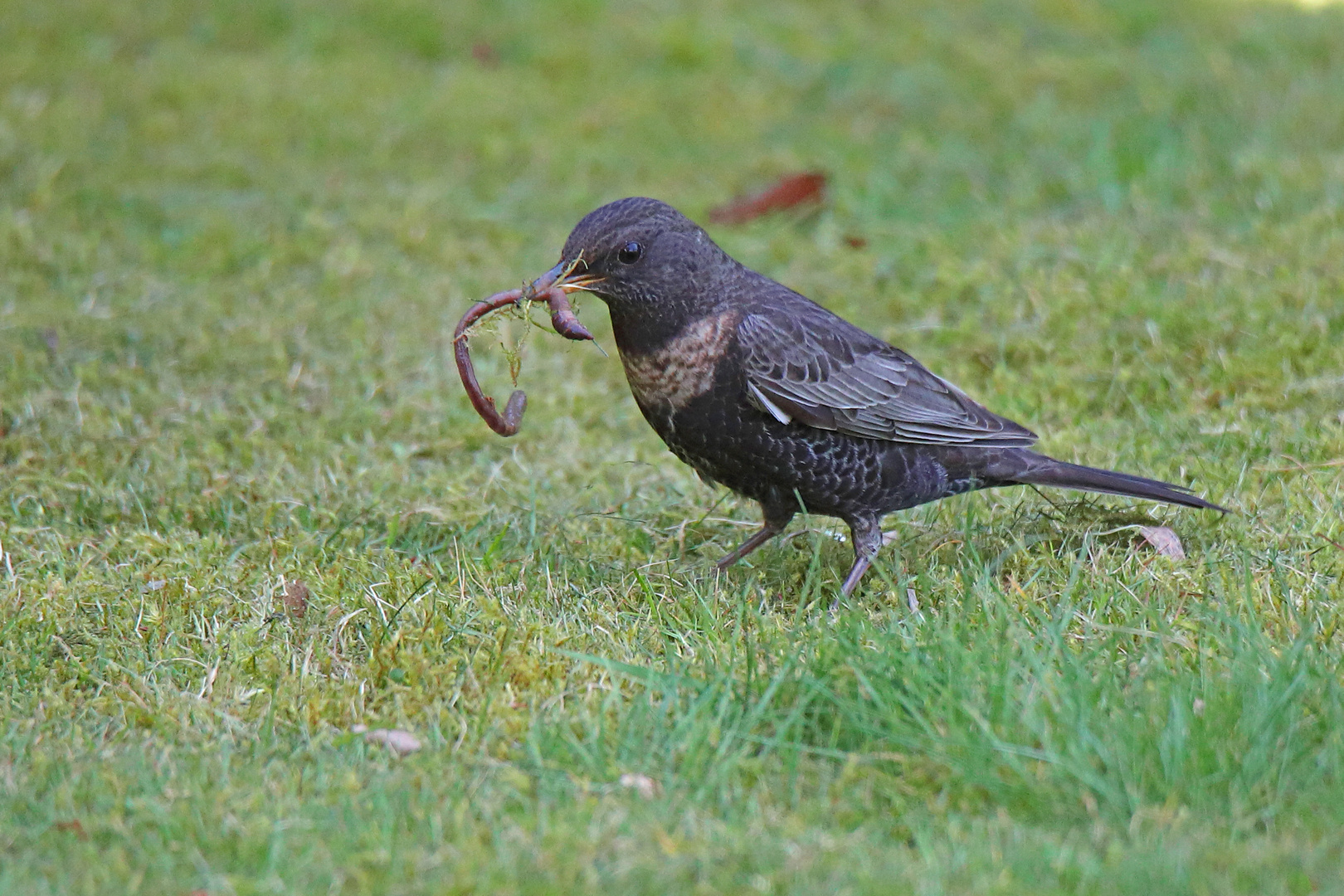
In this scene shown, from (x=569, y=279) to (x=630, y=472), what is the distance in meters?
1.17

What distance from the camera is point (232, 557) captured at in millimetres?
4062

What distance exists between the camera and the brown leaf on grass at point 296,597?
3748 mm

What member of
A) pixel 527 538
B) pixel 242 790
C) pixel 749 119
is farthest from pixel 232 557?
pixel 749 119

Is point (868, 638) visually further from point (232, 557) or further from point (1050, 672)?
point (232, 557)

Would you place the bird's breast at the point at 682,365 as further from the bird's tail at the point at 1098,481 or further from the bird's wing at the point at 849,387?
the bird's tail at the point at 1098,481

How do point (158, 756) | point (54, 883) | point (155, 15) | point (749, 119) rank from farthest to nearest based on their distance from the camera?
point (155, 15)
point (749, 119)
point (158, 756)
point (54, 883)

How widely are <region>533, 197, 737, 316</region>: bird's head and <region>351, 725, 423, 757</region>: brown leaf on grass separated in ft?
4.22

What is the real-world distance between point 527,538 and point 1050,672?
179 cm

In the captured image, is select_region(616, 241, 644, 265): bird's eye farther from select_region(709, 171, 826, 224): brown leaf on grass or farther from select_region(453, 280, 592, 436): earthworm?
select_region(709, 171, 826, 224): brown leaf on grass

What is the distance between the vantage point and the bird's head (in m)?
3.88

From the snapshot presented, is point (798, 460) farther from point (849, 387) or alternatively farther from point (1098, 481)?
point (1098, 481)

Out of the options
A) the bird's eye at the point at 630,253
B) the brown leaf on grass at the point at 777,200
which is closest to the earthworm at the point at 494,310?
the bird's eye at the point at 630,253

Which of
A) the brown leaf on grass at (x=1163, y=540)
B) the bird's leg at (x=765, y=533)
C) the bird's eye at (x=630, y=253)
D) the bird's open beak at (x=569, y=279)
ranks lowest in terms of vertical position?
the bird's leg at (x=765, y=533)

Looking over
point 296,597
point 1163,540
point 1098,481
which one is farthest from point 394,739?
point 1163,540
